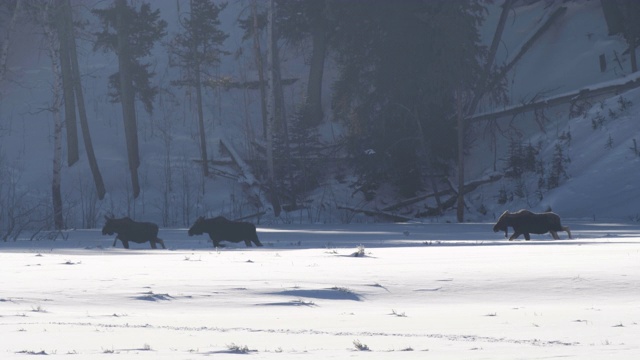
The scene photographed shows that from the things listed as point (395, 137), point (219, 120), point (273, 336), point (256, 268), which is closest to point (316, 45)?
point (219, 120)

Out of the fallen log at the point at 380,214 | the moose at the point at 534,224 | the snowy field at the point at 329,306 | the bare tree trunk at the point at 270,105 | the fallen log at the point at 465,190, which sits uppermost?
the bare tree trunk at the point at 270,105

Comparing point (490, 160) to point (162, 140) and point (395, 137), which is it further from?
point (162, 140)

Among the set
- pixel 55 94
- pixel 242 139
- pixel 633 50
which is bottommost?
pixel 242 139

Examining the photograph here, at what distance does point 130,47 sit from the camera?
45.4 m

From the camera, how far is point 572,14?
2036 inches

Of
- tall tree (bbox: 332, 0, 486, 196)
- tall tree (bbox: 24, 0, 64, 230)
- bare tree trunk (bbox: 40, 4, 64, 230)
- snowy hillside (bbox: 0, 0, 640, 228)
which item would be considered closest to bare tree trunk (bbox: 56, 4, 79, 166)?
snowy hillside (bbox: 0, 0, 640, 228)

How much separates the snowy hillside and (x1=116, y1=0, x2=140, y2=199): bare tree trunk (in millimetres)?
843

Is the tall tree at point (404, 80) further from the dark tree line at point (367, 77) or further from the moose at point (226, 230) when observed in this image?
the moose at point (226, 230)

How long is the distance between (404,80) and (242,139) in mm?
11909

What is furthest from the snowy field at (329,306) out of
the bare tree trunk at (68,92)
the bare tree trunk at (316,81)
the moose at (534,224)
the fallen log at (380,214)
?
the bare tree trunk at (316,81)

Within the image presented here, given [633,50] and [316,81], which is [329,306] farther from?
[316,81]

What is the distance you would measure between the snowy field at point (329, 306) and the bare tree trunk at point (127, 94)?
1211 inches

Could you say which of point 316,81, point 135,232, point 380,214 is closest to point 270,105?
point 380,214

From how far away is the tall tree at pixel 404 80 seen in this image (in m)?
39.1
